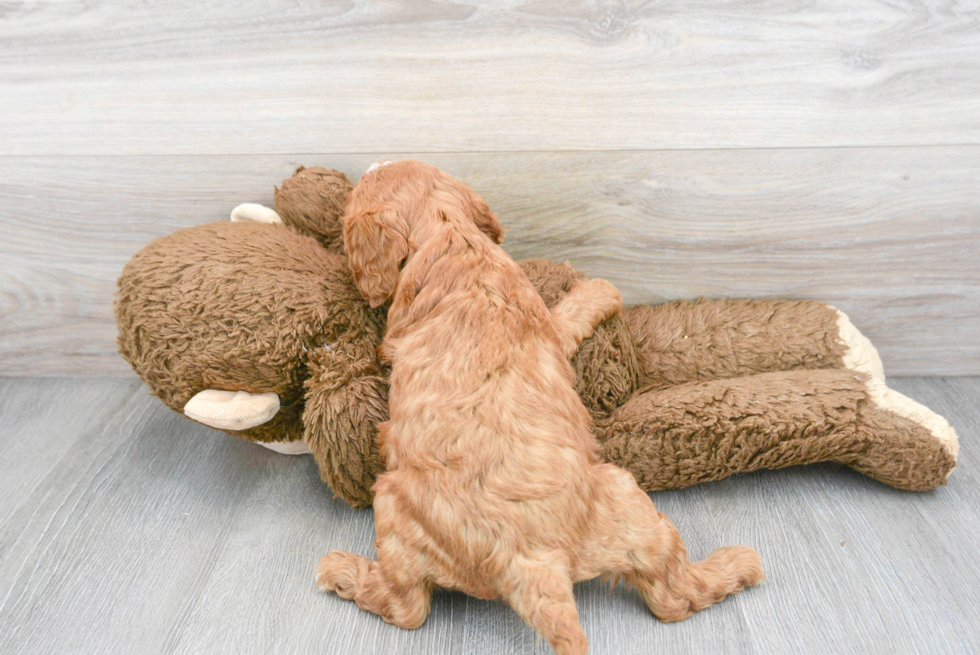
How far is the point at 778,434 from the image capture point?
1.36 meters

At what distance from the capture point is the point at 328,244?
150 centimetres

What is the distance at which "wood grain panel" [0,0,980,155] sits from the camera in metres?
1.42

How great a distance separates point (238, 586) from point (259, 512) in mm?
194

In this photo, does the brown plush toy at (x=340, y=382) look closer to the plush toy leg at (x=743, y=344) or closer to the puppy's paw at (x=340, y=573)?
the plush toy leg at (x=743, y=344)

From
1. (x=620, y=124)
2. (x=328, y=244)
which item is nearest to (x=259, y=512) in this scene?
(x=328, y=244)

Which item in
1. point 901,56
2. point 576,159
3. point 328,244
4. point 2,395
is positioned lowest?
point 2,395

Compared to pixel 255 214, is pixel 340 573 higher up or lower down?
lower down

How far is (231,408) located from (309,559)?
1.08 ft

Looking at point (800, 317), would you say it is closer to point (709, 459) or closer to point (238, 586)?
point (709, 459)

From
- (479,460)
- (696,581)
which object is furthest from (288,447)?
(696,581)

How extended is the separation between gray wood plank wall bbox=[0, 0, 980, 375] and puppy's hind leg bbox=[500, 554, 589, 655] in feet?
2.71

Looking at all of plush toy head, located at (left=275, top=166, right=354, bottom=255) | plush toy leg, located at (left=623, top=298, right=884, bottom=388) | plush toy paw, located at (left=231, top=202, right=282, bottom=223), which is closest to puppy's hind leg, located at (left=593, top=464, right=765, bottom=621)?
plush toy leg, located at (left=623, top=298, right=884, bottom=388)

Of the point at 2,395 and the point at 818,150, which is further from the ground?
the point at 818,150

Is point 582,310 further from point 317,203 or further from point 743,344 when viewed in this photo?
point 317,203
